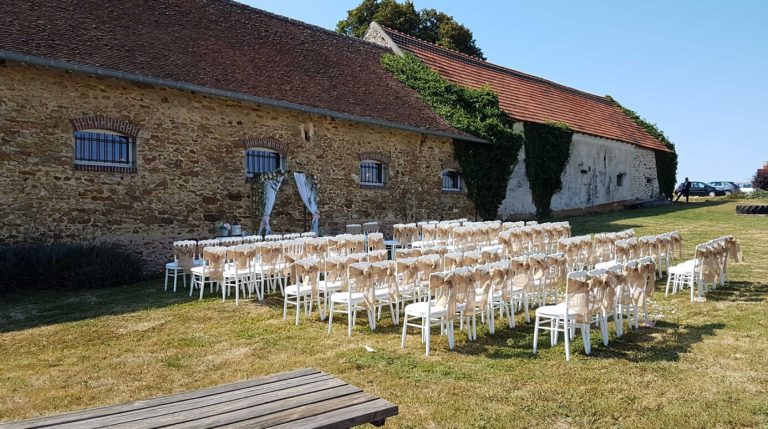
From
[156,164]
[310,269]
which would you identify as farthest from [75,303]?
[310,269]

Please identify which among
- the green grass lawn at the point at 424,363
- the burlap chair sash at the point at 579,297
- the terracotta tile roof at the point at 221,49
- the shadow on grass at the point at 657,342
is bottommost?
the green grass lawn at the point at 424,363

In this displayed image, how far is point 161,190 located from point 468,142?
32.3ft

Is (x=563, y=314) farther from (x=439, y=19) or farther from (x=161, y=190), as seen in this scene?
(x=439, y=19)

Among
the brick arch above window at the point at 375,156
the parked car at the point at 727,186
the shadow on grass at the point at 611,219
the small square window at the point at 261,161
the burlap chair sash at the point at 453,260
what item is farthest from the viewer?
the parked car at the point at 727,186

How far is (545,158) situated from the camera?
20234 millimetres

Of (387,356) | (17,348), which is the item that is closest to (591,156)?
(387,356)

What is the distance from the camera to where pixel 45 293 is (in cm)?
898

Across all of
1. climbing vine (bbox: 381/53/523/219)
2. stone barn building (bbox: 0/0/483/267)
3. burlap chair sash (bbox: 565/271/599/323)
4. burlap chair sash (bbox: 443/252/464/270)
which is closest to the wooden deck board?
burlap chair sash (bbox: 565/271/599/323)

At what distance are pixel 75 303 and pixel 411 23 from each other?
81.2 feet

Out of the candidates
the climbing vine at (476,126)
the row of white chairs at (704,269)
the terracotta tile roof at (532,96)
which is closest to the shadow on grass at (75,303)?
the row of white chairs at (704,269)

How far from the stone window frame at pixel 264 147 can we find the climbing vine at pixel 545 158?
10051mm

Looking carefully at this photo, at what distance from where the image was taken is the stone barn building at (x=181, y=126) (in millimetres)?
9422

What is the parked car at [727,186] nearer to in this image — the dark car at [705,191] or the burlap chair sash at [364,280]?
the dark car at [705,191]

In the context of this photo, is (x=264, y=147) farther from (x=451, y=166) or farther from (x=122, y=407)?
(x=122, y=407)
